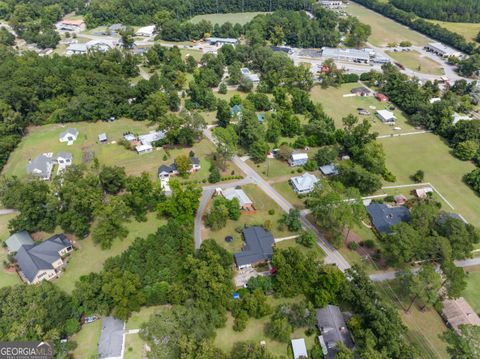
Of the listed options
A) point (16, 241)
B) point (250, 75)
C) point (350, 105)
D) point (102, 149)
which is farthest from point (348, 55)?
point (16, 241)

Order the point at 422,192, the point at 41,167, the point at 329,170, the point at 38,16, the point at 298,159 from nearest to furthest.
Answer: the point at 422,192
the point at 41,167
the point at 329,170
the point at 298,159
the point at 38,16

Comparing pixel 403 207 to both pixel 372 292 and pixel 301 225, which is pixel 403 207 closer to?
pixel 301 225

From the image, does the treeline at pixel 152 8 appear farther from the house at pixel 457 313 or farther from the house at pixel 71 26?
the house at pixel 457 313

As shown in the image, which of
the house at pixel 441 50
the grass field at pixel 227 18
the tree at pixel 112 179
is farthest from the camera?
the grass field at pixel 227 18

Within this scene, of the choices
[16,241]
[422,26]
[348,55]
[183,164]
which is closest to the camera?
[16,241]

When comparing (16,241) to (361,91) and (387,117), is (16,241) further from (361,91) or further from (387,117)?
(361,91)

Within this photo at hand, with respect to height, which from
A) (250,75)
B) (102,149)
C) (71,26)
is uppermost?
(71,26)

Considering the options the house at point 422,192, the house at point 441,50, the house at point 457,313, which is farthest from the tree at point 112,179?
the house at point 441,50

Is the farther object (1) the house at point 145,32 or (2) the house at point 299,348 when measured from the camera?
(1) the house at point 145,32
